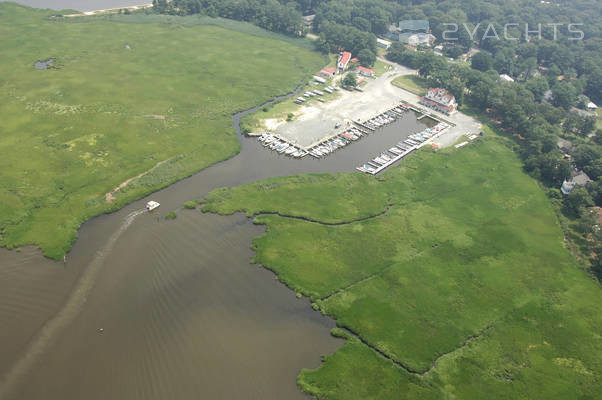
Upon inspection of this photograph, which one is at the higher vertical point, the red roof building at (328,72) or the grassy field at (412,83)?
the red roof building at (328,72)

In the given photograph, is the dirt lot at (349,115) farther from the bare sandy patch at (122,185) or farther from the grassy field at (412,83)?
the bare sandy patch at (122,185)

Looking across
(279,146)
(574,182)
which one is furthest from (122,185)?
(574,182)

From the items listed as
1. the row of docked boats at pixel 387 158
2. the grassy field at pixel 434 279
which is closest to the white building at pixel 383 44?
the row of docked boats at pixel 387 158

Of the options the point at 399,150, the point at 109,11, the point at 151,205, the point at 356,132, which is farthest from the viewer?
the point at 109,11

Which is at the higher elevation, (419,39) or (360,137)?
(419,39)

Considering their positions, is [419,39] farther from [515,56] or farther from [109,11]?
[109,11]

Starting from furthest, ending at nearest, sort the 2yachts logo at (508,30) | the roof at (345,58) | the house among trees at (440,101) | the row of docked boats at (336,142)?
the 2yachts logo at (508,30) → the roof at (345,58) → the house among trees at (440,101) → the row of docked boats at (336,142)

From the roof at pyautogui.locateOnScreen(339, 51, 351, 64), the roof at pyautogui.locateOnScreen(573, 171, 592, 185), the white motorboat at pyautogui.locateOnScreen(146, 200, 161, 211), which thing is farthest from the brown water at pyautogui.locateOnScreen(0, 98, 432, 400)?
the roof at pyautogui.locateOnScreen(339, 51, 351, 64)
